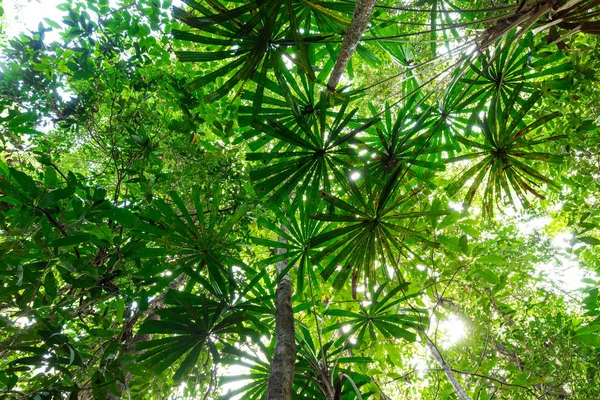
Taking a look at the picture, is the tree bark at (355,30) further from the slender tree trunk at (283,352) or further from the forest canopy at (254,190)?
the slender tree trunk at (283,352)

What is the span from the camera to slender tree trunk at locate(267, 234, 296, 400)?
1.42m

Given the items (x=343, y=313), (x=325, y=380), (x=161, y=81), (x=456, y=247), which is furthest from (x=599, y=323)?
(x=161, y=81)

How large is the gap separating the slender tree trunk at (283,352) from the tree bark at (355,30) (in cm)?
130

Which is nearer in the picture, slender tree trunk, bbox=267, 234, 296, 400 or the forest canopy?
slender tree trunk, bbox=267, 234, 296, 400

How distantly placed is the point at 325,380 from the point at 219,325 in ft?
2.22

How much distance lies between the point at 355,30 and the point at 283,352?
5.23 feet

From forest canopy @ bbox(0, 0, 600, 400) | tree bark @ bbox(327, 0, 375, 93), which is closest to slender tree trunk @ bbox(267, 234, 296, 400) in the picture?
forest canopy @ bbox(0, 0, 600, 400)

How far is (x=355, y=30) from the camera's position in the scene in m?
1.59

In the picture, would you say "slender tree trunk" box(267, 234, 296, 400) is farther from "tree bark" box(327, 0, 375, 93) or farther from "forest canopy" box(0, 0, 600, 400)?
"tree bark" box(327, 0, 375, 93)

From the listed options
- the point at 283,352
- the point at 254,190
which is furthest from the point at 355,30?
the point at 283,352

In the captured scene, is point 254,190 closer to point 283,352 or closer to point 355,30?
point 283,352

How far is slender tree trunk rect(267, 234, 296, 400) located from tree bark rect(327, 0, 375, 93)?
1301 millimetres

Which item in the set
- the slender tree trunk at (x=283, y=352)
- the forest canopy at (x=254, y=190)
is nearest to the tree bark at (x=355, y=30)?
the forest canopy at (x=254, y=190)

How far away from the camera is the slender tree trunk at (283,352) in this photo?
1423mm
